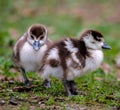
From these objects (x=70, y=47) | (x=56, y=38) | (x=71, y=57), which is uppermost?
(x=56, y=38)

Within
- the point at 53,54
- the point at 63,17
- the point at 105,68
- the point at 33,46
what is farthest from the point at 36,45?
the point at 63,17

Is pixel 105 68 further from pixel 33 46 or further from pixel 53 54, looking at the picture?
pixel 53 54

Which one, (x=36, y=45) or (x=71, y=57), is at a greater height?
(x=36, y=45)

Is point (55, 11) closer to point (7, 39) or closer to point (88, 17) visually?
point (88, 17)

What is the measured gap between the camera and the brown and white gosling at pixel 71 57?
7016mm

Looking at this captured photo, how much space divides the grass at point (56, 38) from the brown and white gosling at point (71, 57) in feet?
1.10

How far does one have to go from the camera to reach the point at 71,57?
277 inches

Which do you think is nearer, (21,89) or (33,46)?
(33,46)

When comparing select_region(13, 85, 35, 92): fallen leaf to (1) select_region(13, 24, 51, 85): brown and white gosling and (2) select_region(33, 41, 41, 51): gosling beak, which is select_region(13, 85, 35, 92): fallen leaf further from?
(2) select_region(33, 41, 41, 51): gosling beak

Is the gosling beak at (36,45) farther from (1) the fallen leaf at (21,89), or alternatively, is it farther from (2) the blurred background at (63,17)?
(2) the blurred background at (63,17)

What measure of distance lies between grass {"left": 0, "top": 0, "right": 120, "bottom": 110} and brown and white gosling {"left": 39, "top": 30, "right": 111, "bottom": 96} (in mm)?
335

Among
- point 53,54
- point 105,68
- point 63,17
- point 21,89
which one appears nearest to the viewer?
point 53,54

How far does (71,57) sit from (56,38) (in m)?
6.41

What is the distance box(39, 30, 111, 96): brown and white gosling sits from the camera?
702 centimetres
